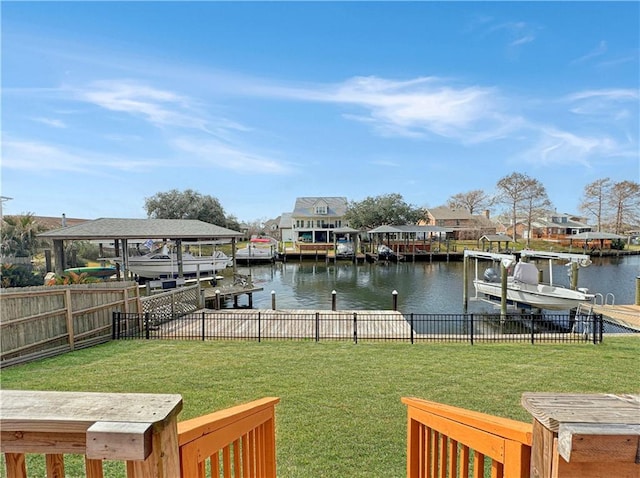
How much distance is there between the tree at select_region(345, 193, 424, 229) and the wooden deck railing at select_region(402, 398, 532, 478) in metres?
51.9

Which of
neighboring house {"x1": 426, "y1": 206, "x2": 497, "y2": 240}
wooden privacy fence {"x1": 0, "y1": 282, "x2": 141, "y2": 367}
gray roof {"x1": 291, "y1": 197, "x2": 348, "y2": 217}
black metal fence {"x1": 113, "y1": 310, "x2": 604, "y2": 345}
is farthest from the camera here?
neighboring house {"x1": 426, "y1": 206, "x2": 497, "y2": 240}

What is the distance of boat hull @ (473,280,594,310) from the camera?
52.3ft

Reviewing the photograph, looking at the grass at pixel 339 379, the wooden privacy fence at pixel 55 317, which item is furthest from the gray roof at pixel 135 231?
the grass at pixel 339 379

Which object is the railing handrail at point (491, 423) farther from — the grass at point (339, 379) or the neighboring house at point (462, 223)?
the neighboring house at point (462, 223)

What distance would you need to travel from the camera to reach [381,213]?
54.2 m

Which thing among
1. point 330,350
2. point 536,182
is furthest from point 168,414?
point 536,182

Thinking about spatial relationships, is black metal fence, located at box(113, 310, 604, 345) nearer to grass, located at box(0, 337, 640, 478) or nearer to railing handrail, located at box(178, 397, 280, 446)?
grass, located at box(0, 337, 640, 478)

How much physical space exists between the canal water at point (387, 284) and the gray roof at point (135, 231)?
5510mm

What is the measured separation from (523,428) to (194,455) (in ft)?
4.71

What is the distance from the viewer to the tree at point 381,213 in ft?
178

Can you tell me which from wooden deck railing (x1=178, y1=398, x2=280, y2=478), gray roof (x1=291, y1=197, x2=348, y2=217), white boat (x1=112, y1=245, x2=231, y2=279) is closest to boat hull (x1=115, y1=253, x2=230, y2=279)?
white boat (x1=112, y1=245, x2=231, y2=279)

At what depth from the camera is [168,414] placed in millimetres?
1215

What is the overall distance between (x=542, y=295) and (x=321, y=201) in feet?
140

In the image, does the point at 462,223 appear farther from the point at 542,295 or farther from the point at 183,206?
the point at 542,295
